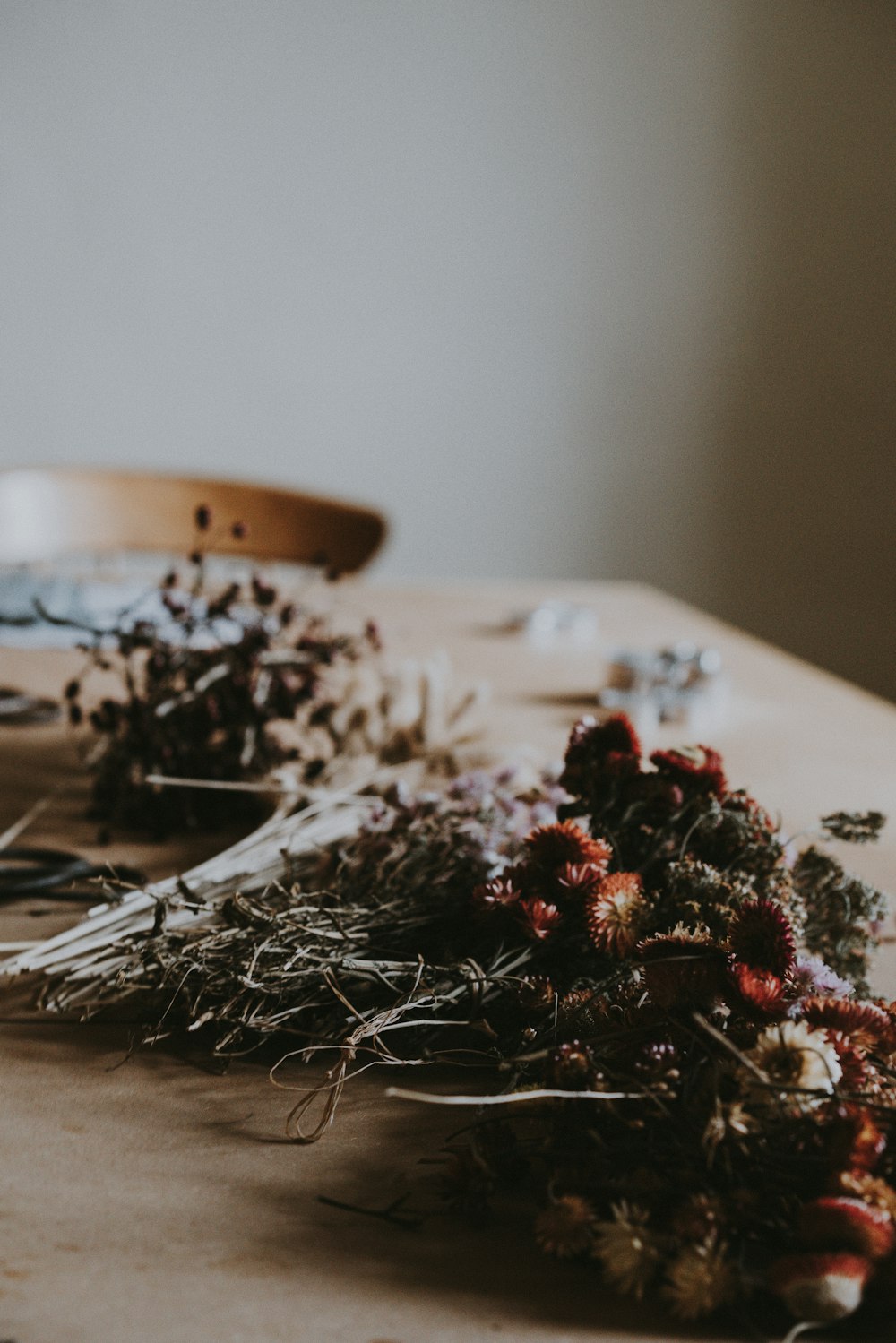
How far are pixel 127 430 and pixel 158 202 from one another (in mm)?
592

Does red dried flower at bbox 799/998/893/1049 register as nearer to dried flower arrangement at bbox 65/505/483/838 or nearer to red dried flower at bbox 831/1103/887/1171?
red dried flower at bbox 831/1103/887/1171

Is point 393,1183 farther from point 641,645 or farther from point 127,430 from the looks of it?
point 127,430

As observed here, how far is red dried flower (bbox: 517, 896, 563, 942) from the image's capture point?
0.65 m

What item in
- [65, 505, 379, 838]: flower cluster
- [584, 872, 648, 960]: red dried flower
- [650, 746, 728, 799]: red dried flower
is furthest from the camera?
[65, 505, 379, 838]: flower cluster

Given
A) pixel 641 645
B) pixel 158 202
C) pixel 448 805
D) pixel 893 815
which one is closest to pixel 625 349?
pixel 158 202

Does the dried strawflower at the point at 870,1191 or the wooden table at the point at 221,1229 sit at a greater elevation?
the dried strawflower at the point at 870,1191

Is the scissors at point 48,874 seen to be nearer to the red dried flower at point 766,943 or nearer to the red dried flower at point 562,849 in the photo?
the red dried flower at point 562,849

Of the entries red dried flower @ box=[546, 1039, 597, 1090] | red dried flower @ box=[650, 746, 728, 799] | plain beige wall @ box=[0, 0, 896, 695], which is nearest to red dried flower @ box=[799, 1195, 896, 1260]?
red dried flower @ box=[546, 1039, 597, 1090]

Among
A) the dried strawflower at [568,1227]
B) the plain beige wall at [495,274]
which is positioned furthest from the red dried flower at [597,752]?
the plain beige wall at [495,274]

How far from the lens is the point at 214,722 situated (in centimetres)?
107

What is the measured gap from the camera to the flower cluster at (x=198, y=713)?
103 cm

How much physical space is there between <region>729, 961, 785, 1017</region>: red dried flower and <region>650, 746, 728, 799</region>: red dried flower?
21 centimetres

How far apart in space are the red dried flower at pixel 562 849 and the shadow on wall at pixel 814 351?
3289 millimetres

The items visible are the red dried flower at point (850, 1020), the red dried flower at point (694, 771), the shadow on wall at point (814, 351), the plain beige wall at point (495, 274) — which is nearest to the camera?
the red dried flower at point (850, 1020)
